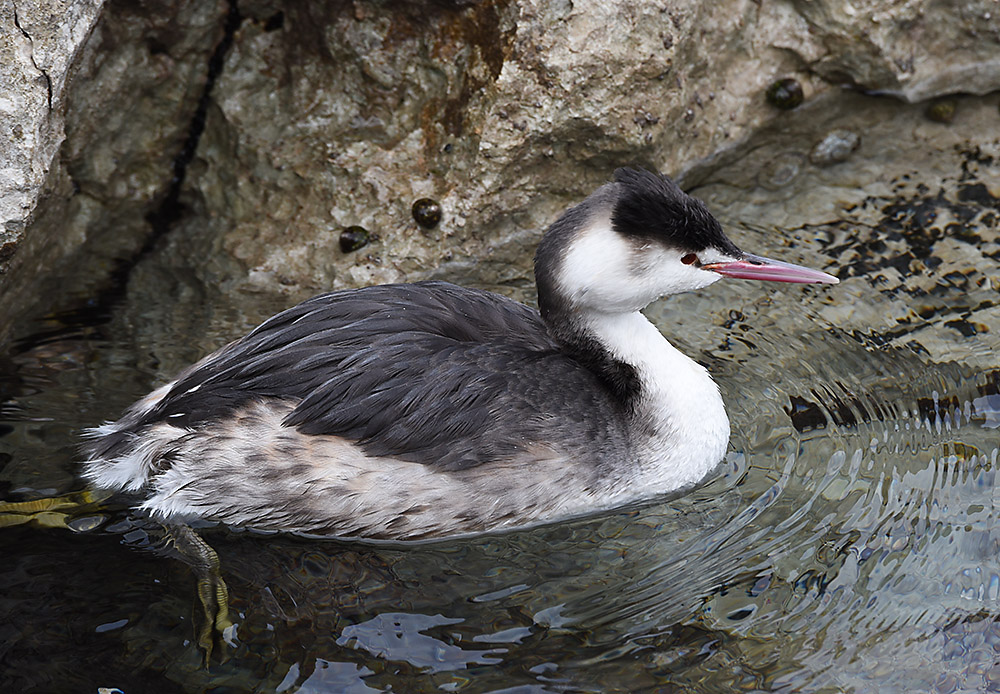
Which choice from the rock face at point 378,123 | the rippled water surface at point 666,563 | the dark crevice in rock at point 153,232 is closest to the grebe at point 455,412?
the rippled water surface at point 666,563

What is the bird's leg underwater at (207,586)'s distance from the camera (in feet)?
11.3

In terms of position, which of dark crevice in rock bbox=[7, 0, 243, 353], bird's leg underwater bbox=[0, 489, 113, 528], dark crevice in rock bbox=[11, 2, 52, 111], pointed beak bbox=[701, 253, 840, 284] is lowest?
pointed beak bbox=[701, 253, 840, 284]

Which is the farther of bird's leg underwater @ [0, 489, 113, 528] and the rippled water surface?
bird's leg underwater @ [0, 489, 113, 528]

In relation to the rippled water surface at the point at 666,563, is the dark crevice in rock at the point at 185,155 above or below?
above

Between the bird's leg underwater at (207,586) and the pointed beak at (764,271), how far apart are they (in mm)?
2022

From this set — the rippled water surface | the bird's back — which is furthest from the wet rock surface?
the bird's back

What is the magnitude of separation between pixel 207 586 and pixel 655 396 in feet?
5.65

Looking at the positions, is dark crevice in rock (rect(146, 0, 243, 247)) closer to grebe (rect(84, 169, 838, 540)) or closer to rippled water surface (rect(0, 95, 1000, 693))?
rippled water surface (rect(0, 95, 1000, 693))

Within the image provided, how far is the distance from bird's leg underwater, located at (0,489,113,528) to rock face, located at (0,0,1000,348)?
46.2 inches

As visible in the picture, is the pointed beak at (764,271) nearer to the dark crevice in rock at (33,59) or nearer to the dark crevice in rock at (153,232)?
the dark crevice in rock at (33,59)

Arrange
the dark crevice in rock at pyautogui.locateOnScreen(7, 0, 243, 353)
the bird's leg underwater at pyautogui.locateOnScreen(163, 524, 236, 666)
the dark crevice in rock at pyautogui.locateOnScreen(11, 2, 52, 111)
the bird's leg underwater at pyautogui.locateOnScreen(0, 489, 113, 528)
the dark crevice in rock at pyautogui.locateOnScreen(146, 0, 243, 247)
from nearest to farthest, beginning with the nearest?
1. the bird's leg underwater at pyautogui.locateOnScreen(163, 524, 236, 666)
2. the bird's leg underwater at pyautogui.locateOnScreen(0, 489, 113, 528)
3. the dark crevice in rock at pyautogui.locateOnScreen(11, 2, 52, 111)
4. the dark crevice in rock at pyautogui.locateOnScreen(7, 0, 243, 353)
5. the dark crevice in rock at pyautogui.locateOnScreen(146, 0, 243, 247)

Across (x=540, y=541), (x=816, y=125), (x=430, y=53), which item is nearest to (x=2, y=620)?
(x=540, y=541)

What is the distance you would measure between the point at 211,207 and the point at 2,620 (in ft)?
7.84

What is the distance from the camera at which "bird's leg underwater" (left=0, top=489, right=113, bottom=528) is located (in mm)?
3857
